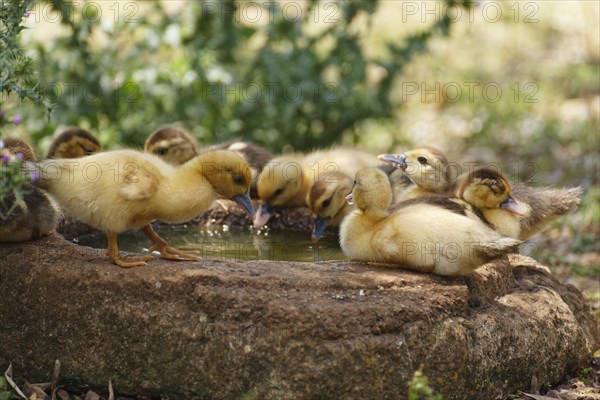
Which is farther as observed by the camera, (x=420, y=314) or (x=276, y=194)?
(x=276, y=194)

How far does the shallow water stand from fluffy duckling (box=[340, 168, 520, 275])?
0.81 metres

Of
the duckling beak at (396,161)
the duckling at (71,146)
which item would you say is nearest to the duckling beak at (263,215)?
the duckling beak at (396,161)

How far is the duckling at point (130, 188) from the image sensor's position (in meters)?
5.22

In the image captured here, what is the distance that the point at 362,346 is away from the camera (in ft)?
15.7

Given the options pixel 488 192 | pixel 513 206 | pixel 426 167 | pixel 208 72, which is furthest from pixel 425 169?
pixel 208 72

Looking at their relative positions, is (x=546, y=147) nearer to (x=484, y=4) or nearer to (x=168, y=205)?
(x=484, y=4)

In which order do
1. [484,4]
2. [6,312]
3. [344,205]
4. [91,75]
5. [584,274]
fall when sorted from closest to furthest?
[6,312], [344,205], [584,274], [91,75], [484,4]

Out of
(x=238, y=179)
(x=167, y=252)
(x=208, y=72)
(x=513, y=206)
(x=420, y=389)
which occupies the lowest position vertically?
(x=420, y=389)

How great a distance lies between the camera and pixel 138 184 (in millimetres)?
5184

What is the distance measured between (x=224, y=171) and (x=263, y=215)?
215 centimetres

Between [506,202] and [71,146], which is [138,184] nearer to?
[71,146]

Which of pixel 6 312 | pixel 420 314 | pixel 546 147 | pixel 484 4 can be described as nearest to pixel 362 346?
pixel 420 314

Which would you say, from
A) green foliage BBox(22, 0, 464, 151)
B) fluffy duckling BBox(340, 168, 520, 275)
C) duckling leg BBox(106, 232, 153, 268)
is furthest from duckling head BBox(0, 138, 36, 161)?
green foliage BBox(22, 0, 464, 151)

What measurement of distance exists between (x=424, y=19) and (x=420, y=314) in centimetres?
1365
